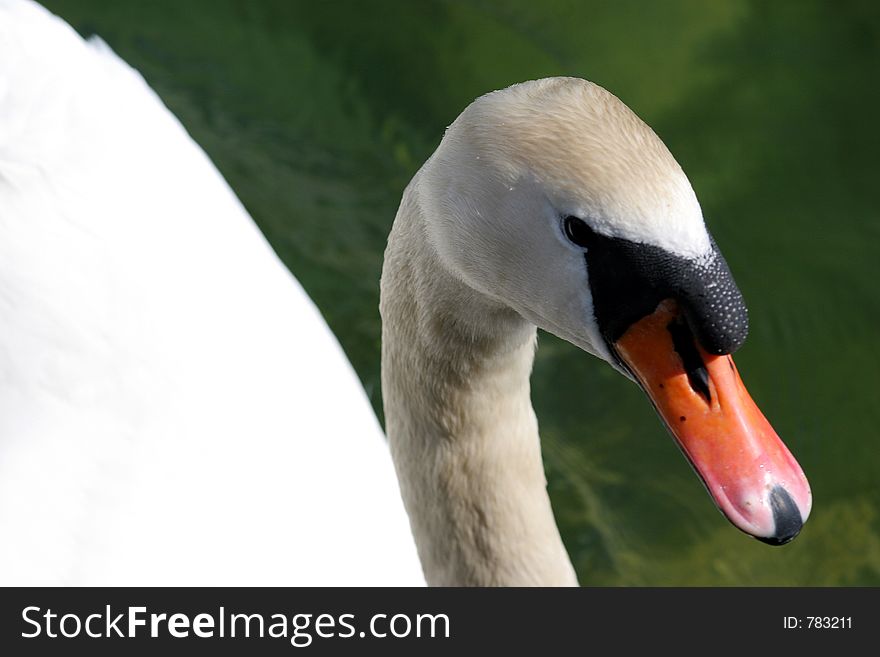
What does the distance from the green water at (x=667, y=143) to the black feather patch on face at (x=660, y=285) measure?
1.84 metres

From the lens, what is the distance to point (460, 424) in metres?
2.49

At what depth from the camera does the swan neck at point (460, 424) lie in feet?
7.59

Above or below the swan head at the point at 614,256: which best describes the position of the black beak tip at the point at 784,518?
below

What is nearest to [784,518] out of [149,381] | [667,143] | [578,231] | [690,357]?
[690,357]

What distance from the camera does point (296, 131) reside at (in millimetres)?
4316

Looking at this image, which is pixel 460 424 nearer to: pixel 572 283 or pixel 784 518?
pixel 572 283

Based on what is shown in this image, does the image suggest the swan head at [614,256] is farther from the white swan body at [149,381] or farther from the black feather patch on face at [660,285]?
the white swan body at [149,381]

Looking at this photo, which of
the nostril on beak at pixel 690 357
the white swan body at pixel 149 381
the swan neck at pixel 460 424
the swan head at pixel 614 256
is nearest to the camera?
the swan head at pixel 614 256

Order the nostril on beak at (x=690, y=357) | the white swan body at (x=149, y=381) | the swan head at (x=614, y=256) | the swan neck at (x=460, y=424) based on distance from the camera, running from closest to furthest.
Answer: the swan head at (x=614, y=256)
the nostril on beak at (x=690, y=357)
the swan neck at (x=460, y=424)
the white swan body at (x=149, y=381)

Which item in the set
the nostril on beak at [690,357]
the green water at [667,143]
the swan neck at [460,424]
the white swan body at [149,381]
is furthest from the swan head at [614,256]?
the green water at [667,143]

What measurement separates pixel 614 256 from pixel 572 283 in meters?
0.11

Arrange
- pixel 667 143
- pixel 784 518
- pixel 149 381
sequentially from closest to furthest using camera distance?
pixel 784 518 → pixel 149 381 → pixel 667 143
